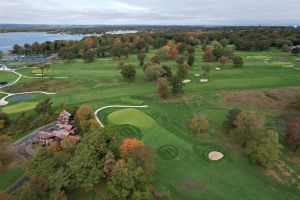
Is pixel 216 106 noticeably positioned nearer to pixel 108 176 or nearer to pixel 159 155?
pixel 159 155

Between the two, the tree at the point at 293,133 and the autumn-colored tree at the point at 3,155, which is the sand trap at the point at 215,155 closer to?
the tree at the point at 293,133

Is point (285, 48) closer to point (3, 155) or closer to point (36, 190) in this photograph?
point (3, 155)

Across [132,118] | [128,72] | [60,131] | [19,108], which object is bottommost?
[19,108]

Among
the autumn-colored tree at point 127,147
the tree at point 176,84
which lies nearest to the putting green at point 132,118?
the autumn-colored tree at point 127,147

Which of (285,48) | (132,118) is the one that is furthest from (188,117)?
(285,48)

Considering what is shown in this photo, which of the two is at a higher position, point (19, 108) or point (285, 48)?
point (285, 48)

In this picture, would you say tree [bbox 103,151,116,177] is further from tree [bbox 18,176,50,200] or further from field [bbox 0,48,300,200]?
tree [bbox 18,176,50,200]

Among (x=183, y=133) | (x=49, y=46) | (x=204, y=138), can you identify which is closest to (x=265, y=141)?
(x=204, y=138)
